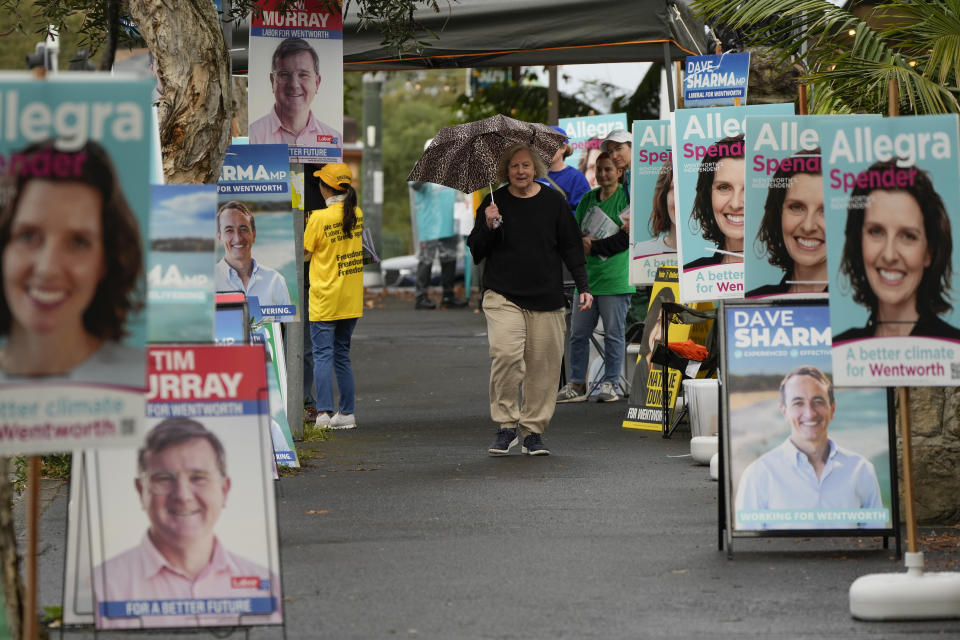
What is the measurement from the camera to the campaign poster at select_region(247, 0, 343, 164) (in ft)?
33.7

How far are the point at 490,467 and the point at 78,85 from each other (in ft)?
19.6

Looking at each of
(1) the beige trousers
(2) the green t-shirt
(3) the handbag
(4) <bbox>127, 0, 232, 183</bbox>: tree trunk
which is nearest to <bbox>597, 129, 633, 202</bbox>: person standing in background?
(2) the green t-shirt

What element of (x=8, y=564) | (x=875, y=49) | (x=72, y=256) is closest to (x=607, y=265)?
(x=875, y=49)

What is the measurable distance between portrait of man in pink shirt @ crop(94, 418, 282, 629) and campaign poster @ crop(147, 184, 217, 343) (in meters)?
1.78

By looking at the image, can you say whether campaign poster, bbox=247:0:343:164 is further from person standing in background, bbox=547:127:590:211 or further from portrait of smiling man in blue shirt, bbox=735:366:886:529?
portrait of smiling man in blue shirt, bbox=735:366:886:529

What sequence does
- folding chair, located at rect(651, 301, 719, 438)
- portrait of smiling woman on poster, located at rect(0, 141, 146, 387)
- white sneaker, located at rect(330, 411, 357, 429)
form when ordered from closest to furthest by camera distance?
portrait of smiling woman on poster, located at rect(0, 141, 146, 387) → folding chair, located at rect(651, 301, 719, 438) → white sneaker, located at rect(330, 411, 357, 429)

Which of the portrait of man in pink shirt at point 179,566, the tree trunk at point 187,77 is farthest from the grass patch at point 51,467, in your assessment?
the portrait of man in pink shirt at point 179,566

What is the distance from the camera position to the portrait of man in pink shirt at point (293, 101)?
10297mm

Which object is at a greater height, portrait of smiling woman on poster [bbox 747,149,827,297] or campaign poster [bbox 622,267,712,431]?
portrait of smiling woman on poster [bbox 747,149,827,297]

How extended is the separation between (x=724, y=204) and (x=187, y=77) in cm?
357

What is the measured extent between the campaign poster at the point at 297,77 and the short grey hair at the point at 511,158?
109 centimetres

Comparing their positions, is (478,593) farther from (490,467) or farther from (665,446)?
(665,446)

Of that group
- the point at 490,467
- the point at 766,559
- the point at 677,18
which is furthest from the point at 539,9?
the point at 766,559

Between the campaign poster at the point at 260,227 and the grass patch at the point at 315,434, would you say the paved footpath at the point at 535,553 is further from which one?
the campaign poster at the point at 260,227
